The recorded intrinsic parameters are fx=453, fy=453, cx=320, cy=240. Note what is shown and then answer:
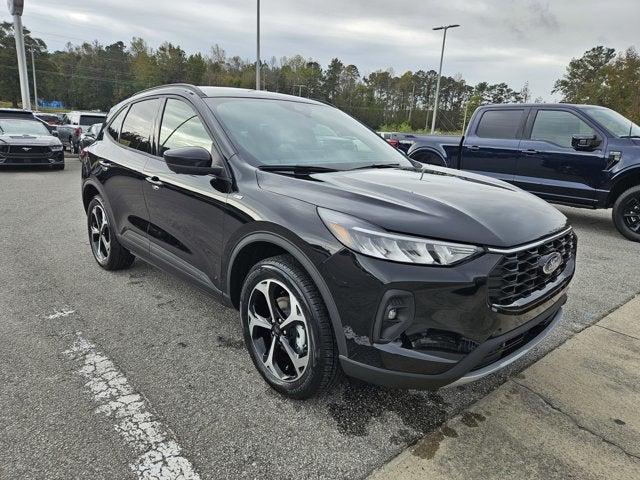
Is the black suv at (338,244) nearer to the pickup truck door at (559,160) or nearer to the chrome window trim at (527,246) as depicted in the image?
the chrome window trim at (527,246)

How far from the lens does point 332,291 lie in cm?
213

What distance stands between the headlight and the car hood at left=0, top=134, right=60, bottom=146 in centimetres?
1323

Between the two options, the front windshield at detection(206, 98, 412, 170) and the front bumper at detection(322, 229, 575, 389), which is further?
the front windshield at detection(206, 98, 412, 170)

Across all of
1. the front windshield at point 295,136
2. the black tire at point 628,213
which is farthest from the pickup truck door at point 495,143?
the front windshield at point 295,136

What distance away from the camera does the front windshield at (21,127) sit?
501 inches

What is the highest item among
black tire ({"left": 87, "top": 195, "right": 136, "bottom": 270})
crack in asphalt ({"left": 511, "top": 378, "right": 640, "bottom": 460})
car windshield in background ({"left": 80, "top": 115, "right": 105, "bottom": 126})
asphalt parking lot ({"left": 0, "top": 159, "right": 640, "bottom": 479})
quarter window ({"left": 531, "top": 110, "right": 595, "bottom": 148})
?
quarter window ({"left": 531, "top": 110, "right": 595, "bottom": 148})

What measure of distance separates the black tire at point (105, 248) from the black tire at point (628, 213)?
6437mm

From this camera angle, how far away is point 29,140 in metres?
12.4

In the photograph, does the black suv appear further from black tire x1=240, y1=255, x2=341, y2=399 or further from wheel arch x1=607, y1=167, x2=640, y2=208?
wheel arch x1=607, y1=167, x2=640, y2=208

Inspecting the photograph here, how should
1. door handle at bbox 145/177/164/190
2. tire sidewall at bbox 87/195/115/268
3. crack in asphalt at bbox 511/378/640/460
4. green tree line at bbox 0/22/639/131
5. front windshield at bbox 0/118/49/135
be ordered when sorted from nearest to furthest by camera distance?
1. crack in asphalt at bbox 511/378/640/460
2. door handle at bbox 145/177/164/190
3. tire sidewall at bbox 87/195/115/268
4. front windshield at bbox 0/118/49/135
5. green tree line at bbox 0/22/639/131

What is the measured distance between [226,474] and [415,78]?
10035 centimetres

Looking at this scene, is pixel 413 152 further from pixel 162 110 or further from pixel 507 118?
pixel 162 110

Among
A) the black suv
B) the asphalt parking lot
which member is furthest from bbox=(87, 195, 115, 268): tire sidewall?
the black suv

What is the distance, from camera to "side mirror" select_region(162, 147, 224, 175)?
8.81ft
